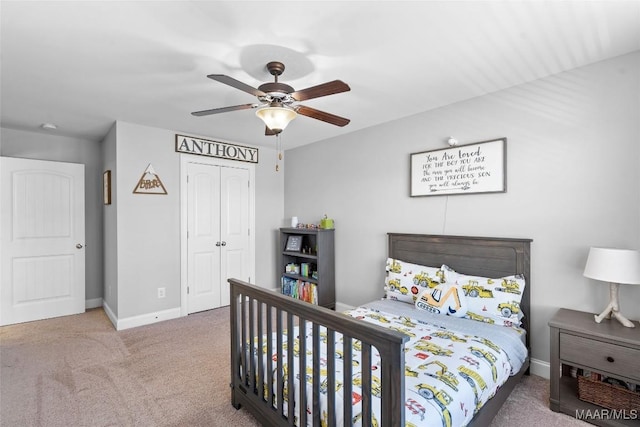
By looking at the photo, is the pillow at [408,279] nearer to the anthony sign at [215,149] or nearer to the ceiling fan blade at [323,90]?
the ceiling fan blade at [323,90]

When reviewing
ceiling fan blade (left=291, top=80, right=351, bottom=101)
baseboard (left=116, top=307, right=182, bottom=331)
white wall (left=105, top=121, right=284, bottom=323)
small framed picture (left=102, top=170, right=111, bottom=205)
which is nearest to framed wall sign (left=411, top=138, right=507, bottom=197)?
ceiling fan blade (left=291, top=80, right=351, bottom=101)

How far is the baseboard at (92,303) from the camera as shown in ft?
14.6

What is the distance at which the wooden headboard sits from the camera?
260cm

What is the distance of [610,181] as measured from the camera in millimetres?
2240

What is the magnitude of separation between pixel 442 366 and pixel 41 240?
15.9 feet

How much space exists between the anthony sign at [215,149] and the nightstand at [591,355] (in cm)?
406

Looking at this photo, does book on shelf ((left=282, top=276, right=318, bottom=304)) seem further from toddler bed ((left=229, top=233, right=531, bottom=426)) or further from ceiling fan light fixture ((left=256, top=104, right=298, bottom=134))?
ceiling fan light fixture ((left=256, top=104, right=298, bottom=134))

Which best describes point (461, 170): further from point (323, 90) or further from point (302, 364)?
point (302, 364)

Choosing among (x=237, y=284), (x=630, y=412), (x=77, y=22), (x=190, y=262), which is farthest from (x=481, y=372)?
(x=190, y=262)

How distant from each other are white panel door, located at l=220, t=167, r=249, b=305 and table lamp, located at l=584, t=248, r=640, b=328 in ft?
12.9

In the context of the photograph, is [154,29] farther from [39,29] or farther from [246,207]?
[246,207]

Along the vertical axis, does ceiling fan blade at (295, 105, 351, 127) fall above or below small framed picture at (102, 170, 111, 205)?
above

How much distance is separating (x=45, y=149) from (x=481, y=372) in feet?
17.7

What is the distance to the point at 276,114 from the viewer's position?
2172 mm
